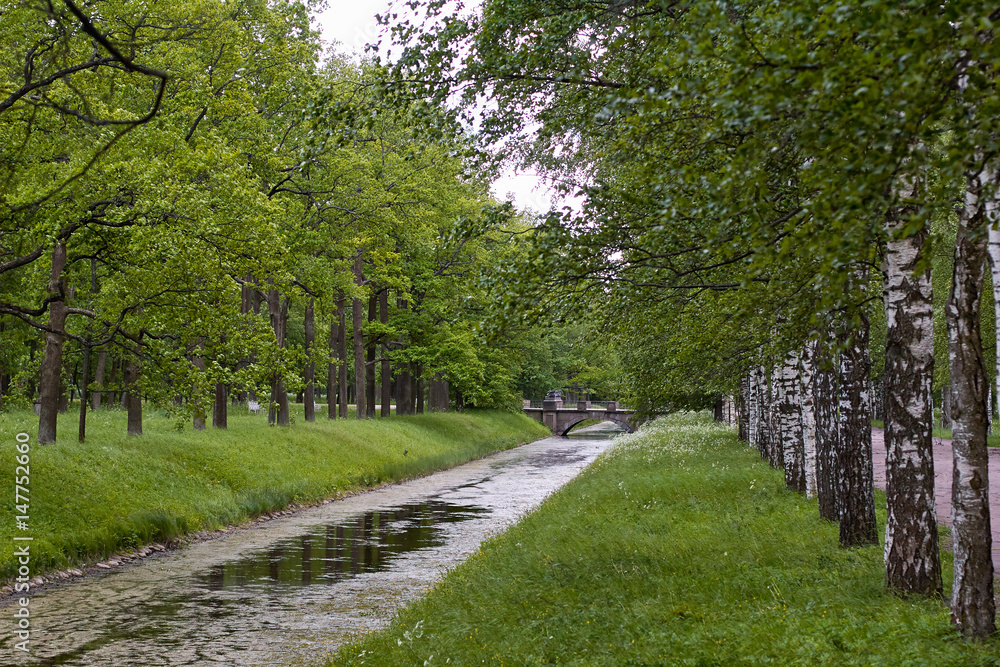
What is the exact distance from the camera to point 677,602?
9086mm

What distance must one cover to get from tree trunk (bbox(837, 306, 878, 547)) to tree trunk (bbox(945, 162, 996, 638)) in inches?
149

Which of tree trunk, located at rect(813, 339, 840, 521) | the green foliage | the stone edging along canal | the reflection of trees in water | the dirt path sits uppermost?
the green foliage

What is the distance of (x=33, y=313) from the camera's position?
15.8 meters

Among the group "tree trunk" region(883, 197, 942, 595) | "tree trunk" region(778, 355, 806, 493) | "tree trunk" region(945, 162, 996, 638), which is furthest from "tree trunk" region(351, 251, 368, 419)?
"tree trunk" region(945, 162, 996, 638)

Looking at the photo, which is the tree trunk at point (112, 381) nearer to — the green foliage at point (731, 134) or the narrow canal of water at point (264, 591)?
the narrow canal of water at point (264, 591)

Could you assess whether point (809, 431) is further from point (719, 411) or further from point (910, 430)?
point (719, 411)

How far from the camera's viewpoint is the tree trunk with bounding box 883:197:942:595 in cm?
835

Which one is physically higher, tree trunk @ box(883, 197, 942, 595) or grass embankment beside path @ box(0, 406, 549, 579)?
tree trunk @ box(883, 197, 942, 595)

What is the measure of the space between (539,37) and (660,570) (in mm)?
6675

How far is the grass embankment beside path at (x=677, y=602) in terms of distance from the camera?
717 centimetres

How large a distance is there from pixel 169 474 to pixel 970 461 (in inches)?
730

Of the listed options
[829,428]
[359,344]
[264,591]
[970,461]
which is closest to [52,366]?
[264,591]

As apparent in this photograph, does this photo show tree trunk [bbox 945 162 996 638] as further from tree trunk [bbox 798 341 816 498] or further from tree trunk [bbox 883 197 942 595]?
tree trunk [bbox 798 341 816 498]

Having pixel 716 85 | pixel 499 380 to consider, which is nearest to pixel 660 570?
pixel 716 85
